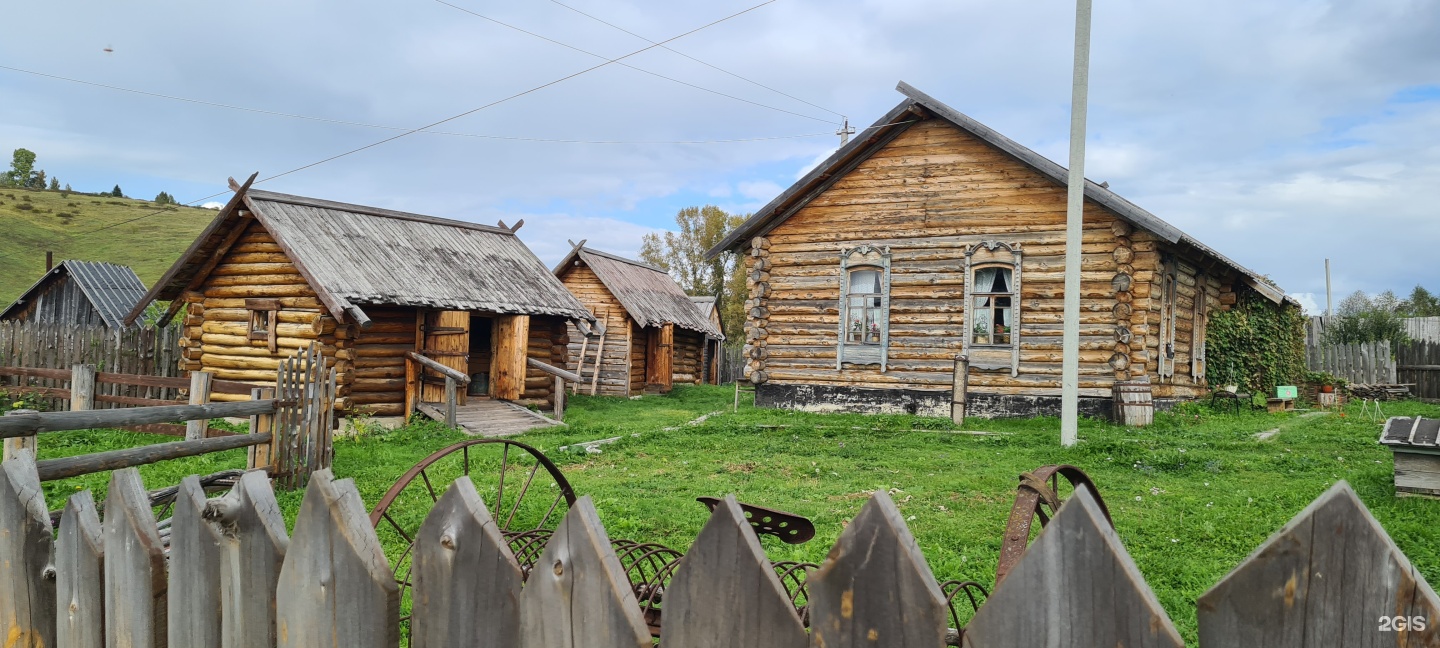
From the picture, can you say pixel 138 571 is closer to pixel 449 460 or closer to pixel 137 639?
pixel 137 639

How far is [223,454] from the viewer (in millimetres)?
12266

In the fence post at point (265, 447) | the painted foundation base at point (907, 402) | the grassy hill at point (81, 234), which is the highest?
the grassy hill at point (81, 234)

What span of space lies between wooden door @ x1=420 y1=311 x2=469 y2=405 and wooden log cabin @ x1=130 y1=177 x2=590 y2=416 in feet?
0.09

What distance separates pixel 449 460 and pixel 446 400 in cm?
592

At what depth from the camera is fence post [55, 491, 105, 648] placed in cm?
208

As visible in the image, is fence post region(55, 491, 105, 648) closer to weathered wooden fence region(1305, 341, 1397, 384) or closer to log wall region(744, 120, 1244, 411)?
log wall region(744, 120, 1244, 411)

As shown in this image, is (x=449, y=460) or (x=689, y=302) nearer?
(x=449, y=460)

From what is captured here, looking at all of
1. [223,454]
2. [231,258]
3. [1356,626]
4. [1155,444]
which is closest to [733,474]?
[1155,444]

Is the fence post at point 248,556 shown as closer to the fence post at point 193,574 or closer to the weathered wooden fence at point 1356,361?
the fence post at point 193,574

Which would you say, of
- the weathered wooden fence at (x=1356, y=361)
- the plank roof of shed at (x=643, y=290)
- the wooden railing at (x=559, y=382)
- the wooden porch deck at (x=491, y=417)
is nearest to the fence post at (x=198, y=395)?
the wooden porch deck at (x=491, y=417)

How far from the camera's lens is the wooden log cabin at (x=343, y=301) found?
1573 cm

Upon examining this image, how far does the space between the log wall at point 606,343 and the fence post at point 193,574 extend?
25.5m

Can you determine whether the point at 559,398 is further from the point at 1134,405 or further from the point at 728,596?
the point at 728,596

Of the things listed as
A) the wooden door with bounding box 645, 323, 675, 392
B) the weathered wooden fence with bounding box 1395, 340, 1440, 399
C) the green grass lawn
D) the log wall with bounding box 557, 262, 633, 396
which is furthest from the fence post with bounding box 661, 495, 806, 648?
the wooden door with bounding box 645, 323, 675, 392
